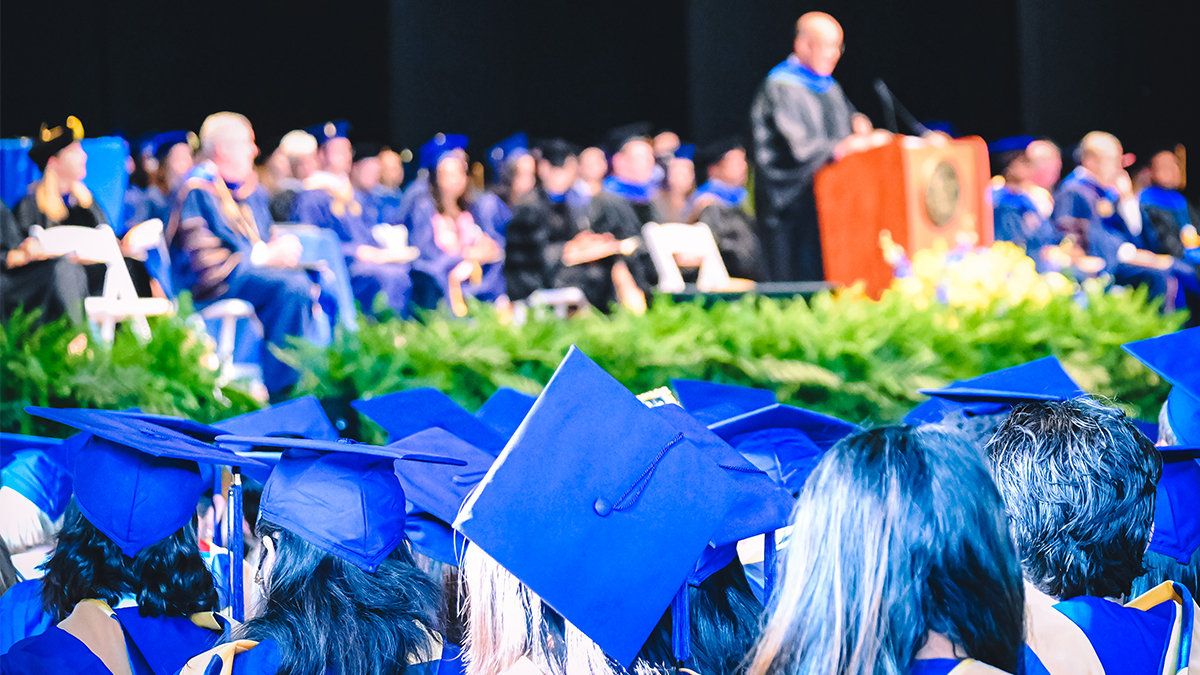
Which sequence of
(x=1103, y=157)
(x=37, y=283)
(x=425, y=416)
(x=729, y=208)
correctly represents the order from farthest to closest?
(x=1103, y=157), (x=729, y=208), (x=37, y=283), (x=425, y=416)

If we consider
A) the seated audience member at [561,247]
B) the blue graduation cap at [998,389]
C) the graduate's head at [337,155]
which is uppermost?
the graduate's head at [337,155]

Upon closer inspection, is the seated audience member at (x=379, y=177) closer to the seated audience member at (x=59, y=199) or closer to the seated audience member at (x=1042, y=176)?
the seated audience member at (x=59, y=199)

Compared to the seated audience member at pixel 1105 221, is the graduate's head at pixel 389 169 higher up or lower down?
higher up

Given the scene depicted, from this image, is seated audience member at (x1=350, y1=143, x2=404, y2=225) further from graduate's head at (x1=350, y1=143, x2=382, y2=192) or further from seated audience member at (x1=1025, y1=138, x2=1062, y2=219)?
seated audience member at (x1=1025, y1=138, x2=1062, y2=219)

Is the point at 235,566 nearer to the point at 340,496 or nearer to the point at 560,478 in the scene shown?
the point at 340,496

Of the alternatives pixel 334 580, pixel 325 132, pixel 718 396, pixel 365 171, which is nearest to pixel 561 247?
pixel 365 171

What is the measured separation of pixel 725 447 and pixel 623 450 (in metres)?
0.30

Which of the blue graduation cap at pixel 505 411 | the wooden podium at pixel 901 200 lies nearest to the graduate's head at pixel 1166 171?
the wooden podium at pixel 901 200

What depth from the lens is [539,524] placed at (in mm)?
1175

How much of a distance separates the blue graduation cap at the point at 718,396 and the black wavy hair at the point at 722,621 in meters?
0.84

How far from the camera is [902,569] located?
1.01 metres

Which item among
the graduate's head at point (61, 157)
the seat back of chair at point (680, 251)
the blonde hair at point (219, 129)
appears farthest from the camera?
the seat back of chair at point (680, 251)

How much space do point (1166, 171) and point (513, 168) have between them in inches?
250

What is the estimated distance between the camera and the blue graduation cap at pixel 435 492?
1.61 meters
